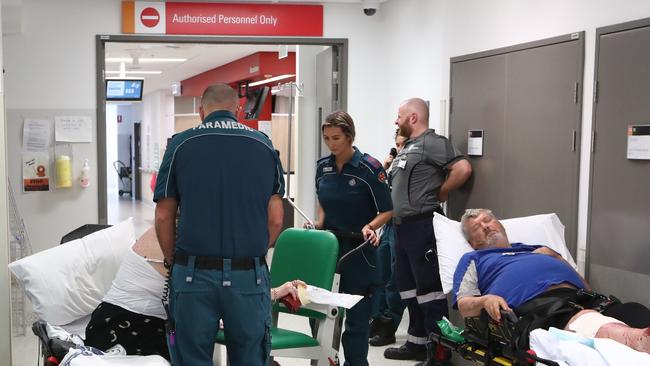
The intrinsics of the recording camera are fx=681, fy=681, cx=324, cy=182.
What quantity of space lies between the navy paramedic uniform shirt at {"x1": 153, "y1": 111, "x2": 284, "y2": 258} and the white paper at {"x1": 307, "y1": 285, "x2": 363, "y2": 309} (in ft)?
1.52

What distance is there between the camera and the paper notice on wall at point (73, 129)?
17.4ft

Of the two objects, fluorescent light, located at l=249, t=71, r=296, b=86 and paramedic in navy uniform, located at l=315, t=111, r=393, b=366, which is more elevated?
fluorescent light, located at l=249, t=71, r=296, b=86

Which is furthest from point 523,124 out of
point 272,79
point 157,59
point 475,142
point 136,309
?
point 157,59

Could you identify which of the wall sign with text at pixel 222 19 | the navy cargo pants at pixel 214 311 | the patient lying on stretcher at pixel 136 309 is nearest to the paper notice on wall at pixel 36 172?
the wall sign with text at pixel 222 19

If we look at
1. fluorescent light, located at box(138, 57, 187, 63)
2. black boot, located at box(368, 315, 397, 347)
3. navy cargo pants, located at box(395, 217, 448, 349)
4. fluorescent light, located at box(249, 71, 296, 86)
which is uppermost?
fluorescent light, located at box(138, 57, 187, 63)

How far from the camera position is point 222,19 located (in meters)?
5.47

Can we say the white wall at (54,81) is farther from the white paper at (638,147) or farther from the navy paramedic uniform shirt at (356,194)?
the white paper at (638,147)

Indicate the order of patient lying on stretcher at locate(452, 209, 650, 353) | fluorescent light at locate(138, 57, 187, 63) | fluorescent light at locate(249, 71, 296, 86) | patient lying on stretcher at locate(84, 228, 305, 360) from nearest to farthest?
patient lying on stretcher at locate(84, 228, 305, 360) → patient lying on stretcher at locate(452, 209, 650, 353) → fluorescent light at locate(249, 71, 296, 86) → fluorescent light at locate(138, 57, 187, 63)

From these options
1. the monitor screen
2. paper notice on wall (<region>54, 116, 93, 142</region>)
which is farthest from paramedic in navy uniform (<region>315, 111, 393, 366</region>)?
the monitor screen

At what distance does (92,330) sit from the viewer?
109 inches

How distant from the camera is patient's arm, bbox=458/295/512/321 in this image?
309cm

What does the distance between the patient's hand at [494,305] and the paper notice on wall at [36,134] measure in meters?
3.71

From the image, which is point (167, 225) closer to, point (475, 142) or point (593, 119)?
point (593, 119)

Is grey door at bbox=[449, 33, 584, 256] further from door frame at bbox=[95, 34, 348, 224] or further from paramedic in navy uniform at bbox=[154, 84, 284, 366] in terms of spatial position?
paramedic in navy uniform at bbox=[154, 84, 284, 366]
